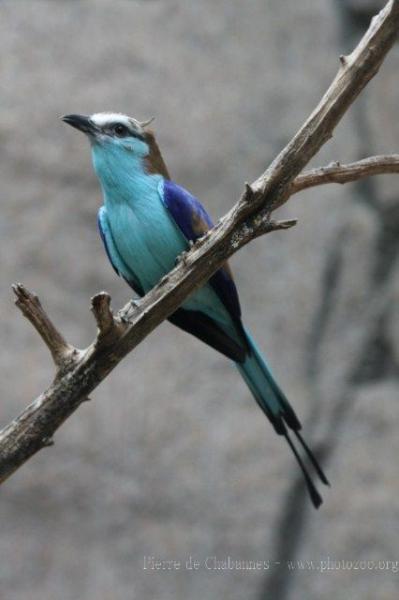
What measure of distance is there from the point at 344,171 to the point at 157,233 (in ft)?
1.54

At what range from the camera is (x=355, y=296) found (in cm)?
357

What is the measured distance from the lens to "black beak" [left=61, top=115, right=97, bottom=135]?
2223 mm

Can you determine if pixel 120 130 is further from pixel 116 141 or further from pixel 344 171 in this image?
pixel 344 171

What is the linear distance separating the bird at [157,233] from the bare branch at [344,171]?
0.32 m

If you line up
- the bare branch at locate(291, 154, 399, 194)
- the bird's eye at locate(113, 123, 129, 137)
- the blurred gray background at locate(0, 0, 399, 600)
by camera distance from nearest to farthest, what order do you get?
1. the bare branch at locate(291, 154, 399, 194)
2. the bird's eye at locate(113, 123, 129, 137)
3. the blurred gray background at locate(0, 0, 399, 600)

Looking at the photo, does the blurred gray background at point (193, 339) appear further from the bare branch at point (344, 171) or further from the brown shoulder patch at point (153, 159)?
the bare branch at point (344, 171)

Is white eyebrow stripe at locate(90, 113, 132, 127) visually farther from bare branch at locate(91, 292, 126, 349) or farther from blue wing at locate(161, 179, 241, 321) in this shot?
bare branch at locate(91, 292, 126, 349)

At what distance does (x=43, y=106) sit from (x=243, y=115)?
0.78 meters

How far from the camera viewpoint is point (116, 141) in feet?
7.50

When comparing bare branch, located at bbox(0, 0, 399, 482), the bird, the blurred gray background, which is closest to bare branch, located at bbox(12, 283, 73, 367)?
bare branch, located at bbox(0, 0, 399, 482)

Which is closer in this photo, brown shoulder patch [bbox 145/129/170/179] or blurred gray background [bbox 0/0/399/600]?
brown shoulder patch [bbox 145/129/170/179]

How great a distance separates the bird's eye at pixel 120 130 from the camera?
2289mm

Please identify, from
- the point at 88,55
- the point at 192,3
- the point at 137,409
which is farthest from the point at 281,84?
the point at 137,409

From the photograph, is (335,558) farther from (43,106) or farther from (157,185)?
(43,106)
